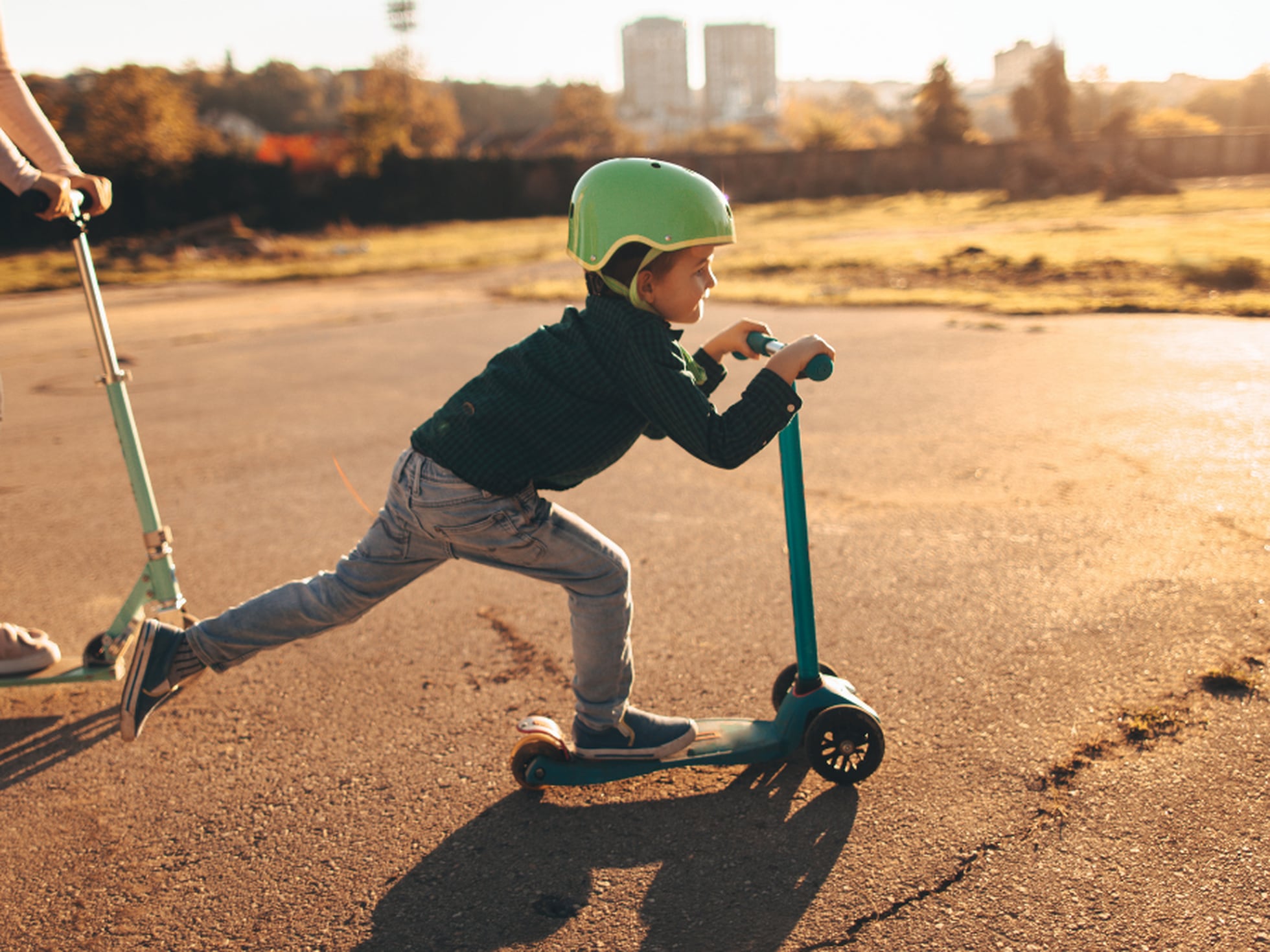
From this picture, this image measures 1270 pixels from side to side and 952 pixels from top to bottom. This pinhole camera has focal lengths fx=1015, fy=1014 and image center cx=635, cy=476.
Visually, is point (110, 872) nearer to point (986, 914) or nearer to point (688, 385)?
point (688, 385)

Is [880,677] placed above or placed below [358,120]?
below

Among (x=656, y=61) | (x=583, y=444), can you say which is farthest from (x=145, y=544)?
(x=656, y=61)

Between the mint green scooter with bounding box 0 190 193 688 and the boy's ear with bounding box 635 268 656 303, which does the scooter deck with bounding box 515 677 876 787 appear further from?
the mint green scooter with bounding box 0 190 193 688

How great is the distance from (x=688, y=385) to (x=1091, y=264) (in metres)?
12.5

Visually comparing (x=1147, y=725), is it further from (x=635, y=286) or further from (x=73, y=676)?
(x=73, y=676)

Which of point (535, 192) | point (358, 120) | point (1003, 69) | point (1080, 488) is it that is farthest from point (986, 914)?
point (1003, 69)

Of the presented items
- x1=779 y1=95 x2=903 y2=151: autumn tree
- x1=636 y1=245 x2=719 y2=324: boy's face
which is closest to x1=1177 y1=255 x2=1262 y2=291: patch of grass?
x1=636 y1=245 x2=719 y2=324: boy's face

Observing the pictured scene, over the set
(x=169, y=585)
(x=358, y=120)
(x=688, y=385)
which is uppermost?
(x=358, y=120)

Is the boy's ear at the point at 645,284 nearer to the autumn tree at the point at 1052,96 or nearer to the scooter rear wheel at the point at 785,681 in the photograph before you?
the scooter rear wheel at the point at 785,681

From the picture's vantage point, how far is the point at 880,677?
3053 mm

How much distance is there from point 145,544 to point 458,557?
1.25m

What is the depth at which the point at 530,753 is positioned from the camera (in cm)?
248

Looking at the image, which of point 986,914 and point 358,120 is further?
point 358,120

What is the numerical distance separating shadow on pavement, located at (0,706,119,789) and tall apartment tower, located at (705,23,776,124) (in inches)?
7450
